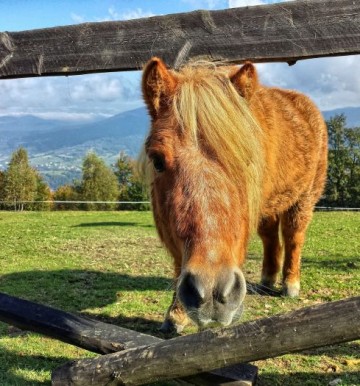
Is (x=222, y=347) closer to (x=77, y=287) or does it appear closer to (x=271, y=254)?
(x=271, y=254)

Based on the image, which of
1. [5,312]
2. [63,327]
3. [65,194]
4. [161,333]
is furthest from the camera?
[65,194]

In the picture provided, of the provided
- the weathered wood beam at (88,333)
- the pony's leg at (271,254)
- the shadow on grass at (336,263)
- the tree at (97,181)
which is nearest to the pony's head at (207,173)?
the weathered wood beam at (88,333)

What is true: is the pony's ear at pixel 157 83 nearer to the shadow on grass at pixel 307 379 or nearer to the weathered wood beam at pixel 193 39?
the weathered wood beam at pixel 193 39

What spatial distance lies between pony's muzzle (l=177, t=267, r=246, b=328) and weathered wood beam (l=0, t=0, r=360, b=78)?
179 cm

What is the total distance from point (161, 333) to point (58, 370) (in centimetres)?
203

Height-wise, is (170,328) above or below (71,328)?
below

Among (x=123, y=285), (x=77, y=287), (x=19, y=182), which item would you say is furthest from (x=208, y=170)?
(x=19, y=182)

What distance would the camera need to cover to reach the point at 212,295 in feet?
8.02

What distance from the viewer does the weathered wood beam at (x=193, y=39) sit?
10.4 ft

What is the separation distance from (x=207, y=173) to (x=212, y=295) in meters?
0.80

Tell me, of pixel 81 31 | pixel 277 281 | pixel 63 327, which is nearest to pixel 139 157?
pixel 81 31

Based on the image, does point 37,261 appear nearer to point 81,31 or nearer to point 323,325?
point 81,31

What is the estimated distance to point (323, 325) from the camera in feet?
9.32

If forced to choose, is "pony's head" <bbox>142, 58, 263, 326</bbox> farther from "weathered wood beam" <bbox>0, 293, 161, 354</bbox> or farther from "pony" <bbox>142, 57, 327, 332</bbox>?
"weathered wood beam" <bbox>0, 293, 161, 354</bbox>
